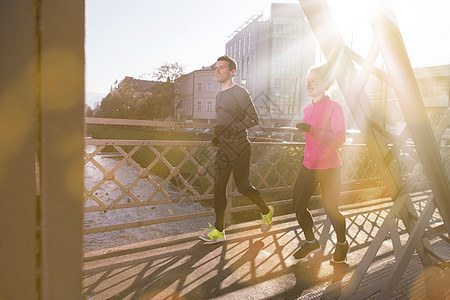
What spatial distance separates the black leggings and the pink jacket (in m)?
0.08

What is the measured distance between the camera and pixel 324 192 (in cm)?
318

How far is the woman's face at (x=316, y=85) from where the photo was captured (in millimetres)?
3023

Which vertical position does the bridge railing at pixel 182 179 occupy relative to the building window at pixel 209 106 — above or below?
below

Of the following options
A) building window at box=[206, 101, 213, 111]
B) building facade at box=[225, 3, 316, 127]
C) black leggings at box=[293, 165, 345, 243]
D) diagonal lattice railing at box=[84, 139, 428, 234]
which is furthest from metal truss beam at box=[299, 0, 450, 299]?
building window at box=[206, 101, 213, 111]

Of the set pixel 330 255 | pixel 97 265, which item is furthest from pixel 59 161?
pixel 330 255

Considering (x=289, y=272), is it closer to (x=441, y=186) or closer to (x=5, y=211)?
(x=441, y=186)

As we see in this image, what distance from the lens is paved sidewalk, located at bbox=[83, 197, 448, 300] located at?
2.77 m

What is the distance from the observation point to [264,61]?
51.3 meters

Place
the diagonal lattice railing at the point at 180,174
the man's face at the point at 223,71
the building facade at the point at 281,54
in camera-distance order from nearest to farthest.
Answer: the man's face at the point at 223,71, the diagonal lattice railing at the point at 180,174, the building facade at the point at 281,54

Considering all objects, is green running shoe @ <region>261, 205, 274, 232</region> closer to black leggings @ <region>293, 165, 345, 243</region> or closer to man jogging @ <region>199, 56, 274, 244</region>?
man jogging @ <region>199, 56, 274, 244</region>

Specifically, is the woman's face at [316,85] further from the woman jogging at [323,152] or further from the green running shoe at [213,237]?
the green running shoe at [213,237]

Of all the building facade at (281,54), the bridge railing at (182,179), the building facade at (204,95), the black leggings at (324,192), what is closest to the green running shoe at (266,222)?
the bridge railing at (182,179)

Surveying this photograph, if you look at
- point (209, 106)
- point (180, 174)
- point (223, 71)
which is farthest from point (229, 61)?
point (209, 106)

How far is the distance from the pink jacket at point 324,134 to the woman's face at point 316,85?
0.29ft
